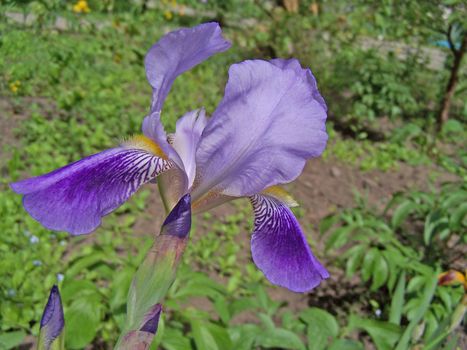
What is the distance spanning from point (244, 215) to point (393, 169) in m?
1.69

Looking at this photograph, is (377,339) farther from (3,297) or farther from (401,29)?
(401,29)

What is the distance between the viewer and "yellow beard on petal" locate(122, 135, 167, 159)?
832 mm

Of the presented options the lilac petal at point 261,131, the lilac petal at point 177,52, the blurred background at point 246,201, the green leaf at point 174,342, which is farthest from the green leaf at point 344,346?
the lilac petal at point 177,52

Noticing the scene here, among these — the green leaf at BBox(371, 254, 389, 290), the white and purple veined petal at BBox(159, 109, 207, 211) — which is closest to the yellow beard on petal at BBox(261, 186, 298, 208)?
the white and purple veined petal at BBox(159, 109, 207, 211)

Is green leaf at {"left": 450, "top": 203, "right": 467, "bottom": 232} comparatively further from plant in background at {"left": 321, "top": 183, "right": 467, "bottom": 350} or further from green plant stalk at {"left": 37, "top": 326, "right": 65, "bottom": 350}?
green plant stalk at {"left": 37, "top": 326, "right": 65, "bottom": 350}

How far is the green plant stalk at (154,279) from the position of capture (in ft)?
2.30

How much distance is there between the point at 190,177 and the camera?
0.83 metres

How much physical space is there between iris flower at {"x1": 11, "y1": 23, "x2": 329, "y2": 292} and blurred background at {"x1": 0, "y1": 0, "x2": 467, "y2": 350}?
25 cm

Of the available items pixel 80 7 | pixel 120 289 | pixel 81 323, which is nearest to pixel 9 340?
pixel 81 323

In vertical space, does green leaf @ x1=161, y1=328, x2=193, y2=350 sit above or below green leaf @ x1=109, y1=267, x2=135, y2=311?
below

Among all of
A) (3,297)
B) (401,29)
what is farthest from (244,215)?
(401,29)

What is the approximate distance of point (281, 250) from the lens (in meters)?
0.79

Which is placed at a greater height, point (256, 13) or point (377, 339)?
point (377, 339)

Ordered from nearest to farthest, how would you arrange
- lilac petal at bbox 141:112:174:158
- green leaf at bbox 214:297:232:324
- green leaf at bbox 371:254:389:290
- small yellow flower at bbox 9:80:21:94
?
lilac petal at bbox 141:112:174:158
green leaf at bbox 214:297:232:324
green leaf at bbox 371:254:389:290
small yellow flower at bbox 9:80:21:94
